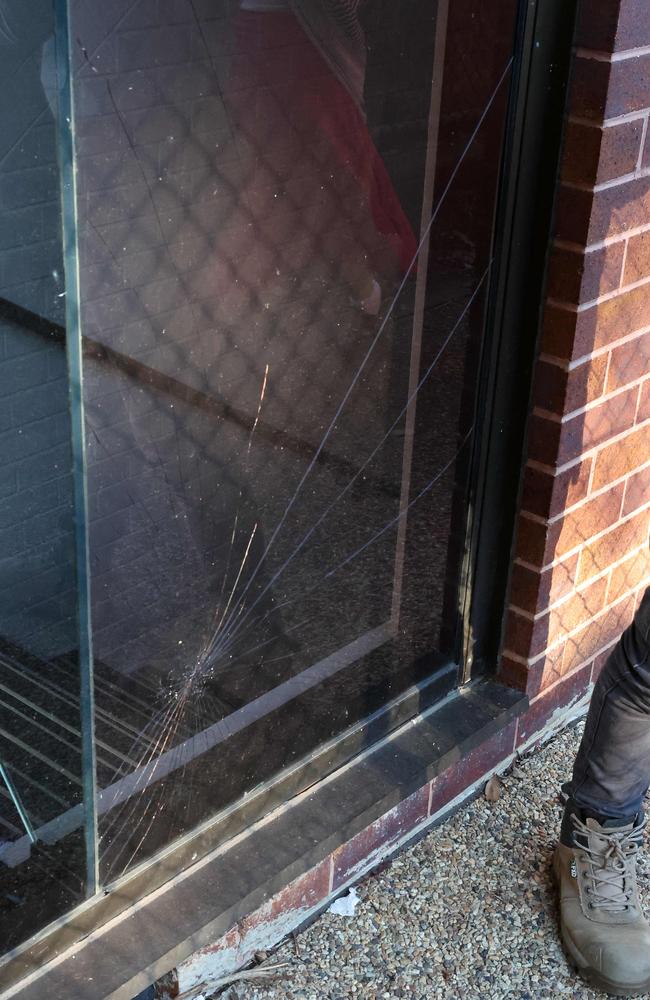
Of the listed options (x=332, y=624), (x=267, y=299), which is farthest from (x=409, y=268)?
(x=332, y=624)

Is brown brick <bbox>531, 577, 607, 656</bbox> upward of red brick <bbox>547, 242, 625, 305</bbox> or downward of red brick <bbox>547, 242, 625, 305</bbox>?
downward

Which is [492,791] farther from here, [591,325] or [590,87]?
[590,87]

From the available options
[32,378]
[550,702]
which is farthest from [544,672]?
[32,378]

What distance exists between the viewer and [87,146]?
5.54 ft

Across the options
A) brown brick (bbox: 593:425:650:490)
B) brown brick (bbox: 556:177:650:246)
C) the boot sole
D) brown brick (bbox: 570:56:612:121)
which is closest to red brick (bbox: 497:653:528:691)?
brown brick (bbox: 593:425:650:490)

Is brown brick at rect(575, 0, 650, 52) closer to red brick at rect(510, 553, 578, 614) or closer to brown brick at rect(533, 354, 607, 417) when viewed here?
brown brick at rect(533, 354, 607, 417)

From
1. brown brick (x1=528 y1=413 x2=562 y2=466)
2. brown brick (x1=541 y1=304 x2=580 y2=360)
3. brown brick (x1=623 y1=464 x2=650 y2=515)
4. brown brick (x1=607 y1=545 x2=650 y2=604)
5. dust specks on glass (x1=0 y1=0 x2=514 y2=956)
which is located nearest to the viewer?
dust specks on glass (x1=0 y1=0 x2=514 y2=956)

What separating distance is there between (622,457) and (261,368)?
1130 millimetres

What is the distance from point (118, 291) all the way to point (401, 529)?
100cm

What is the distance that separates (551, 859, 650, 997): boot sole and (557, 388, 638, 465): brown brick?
3.38ft

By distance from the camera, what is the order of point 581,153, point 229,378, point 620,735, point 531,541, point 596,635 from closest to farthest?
point 229,378, point 581,153, point 620,735, point 531,541, point 596,635

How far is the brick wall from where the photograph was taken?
7.78 ft

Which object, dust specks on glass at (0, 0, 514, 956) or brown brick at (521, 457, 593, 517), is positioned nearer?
dust specks on glass at (0, 0, 514, 956)

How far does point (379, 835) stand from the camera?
2.65 meters
